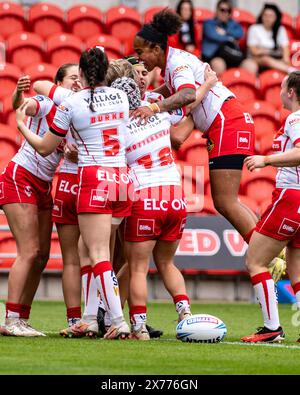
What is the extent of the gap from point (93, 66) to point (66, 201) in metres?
1.14

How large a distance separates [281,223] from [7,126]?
7.52 m

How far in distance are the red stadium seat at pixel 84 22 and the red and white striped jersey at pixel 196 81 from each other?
27.6 ft

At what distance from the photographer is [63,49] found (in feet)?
55.3

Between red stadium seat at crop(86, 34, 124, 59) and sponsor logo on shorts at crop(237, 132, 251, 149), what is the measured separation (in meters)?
7.49

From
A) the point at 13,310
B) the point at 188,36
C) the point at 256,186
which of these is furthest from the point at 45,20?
the point at 13,310

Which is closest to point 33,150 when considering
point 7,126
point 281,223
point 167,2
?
point 281,223

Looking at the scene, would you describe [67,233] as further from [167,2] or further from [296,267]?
[167,2]

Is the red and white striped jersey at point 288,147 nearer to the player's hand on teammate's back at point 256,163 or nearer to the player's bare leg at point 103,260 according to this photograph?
the player's hand on teammate's back at point 256,163

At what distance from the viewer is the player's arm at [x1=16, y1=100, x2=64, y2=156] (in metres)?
8.16

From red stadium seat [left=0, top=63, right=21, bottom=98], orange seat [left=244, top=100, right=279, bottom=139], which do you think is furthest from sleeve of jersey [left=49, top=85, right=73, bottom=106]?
orange seat [left=244, top=100, right=279, bottom=139]

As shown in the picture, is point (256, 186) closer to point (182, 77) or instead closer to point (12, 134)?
point (12, 134)

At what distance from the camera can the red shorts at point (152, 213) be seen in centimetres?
844

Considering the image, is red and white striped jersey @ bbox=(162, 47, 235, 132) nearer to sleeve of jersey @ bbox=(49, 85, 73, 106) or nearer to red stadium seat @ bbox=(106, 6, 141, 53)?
sleeve of jersey @ bbox=(49, 85, 73, 106)

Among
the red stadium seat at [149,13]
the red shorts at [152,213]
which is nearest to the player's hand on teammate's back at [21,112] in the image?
the red shorts at [152,213]
